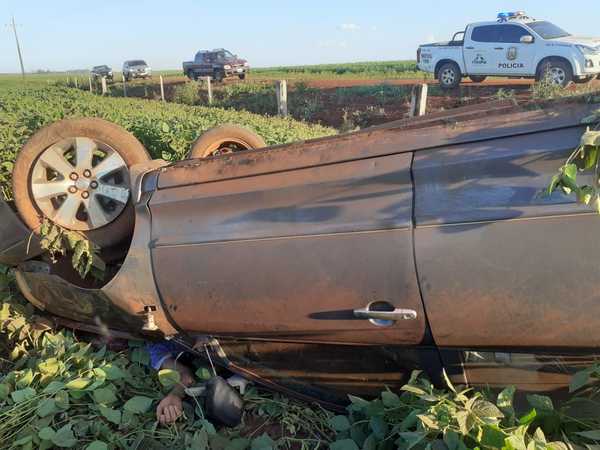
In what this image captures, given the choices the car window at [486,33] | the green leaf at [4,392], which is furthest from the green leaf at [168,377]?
the car window at [486,33]

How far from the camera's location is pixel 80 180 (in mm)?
3242

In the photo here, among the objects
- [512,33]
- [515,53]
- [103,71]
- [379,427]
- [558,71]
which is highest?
[512,33]

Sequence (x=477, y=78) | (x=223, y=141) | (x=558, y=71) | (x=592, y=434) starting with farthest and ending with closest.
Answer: (x=477, y=78) < (x=558, y=71) < (x=223, y=141) < (x=592, y=434)

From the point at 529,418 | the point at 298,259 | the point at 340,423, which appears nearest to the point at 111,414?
the point at 340,423

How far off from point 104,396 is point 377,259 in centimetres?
159

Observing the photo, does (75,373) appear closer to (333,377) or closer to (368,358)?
(333,377)

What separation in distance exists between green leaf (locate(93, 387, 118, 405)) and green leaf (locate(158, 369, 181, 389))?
25 centimetres

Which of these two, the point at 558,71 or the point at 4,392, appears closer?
the point at 4,392

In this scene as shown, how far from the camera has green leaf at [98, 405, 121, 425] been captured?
2.73 m

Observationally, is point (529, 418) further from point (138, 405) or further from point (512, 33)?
point (512, 33)

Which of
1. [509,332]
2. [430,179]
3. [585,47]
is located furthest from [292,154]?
[585,47]

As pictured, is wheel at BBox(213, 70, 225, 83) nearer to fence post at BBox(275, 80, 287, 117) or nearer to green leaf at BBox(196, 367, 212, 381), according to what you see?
fence post at BBox(275, 80, 287, 117)

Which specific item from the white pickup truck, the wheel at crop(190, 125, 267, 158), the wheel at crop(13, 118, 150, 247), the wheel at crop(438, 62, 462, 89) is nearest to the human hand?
the wheel at crop(13, 118, 150, 247)

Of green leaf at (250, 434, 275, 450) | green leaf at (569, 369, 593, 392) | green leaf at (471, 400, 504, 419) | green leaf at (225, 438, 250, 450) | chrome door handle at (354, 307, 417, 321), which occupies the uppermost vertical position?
chrome door handle at (354, 307, 417, 321)
